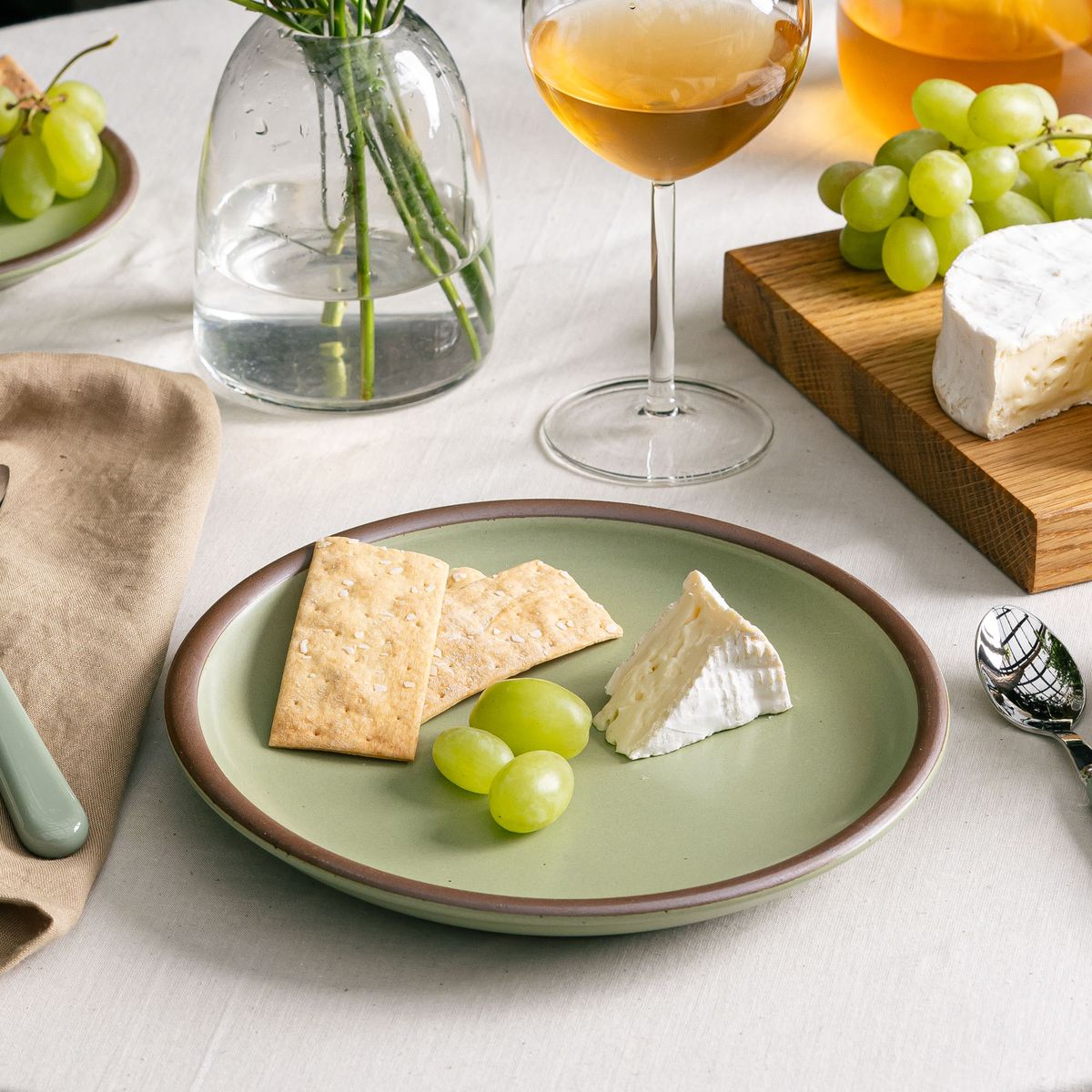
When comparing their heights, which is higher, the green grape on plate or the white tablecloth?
the green grape on plate

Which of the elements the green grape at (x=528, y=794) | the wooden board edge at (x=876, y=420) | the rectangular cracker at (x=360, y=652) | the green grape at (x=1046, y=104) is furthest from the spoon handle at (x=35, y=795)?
the green grape at (x=1046, y=104)

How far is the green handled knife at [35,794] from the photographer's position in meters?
0.67

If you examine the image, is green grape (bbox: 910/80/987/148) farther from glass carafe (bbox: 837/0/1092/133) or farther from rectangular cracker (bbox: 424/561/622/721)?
rectangular cracker (bbox: 424/561/622/721)

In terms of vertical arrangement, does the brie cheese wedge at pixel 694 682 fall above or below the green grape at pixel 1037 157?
below

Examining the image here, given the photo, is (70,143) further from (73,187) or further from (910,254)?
(910,254)

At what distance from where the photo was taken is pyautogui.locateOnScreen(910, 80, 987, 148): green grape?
3.74 ft

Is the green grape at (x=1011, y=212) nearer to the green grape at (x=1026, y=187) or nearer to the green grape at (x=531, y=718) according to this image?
the green grape at (x=1026, y=187)

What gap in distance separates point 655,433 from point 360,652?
1.20ft

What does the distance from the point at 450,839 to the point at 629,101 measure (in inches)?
18.2

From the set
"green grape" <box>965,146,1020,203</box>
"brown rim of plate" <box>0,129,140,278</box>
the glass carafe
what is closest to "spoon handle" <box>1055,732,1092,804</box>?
"green grape" <box>965,146,1020,203</box>

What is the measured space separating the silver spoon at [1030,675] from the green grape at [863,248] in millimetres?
406

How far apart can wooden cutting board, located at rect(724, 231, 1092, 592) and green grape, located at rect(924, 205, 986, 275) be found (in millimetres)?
34

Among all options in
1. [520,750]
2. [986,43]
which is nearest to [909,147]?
[986,43]

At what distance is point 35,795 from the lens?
685mm
